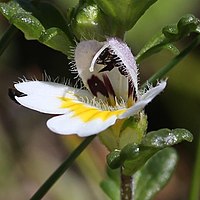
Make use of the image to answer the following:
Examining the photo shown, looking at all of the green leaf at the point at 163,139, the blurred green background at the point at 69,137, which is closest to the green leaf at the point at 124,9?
the green leaf at the point at 163,139

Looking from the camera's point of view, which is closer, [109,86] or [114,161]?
[114,161]

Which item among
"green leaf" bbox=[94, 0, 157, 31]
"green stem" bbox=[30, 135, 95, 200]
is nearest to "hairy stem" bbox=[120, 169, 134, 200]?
"green stem" bbox=[30, 135, 95, 200]

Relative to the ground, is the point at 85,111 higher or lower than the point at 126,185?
higher

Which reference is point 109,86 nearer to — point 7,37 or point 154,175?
point 7,37

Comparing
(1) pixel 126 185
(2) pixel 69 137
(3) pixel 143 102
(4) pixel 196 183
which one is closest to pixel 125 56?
(3) pixel 143 102

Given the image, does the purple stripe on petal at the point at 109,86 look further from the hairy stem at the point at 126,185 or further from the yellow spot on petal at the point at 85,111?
the hairy stem at the point at 126,185

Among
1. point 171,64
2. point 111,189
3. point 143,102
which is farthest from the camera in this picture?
point 111,189

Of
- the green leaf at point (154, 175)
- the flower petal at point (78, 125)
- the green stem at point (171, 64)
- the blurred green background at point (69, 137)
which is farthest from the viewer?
the blurred green background at point (69, 137)
